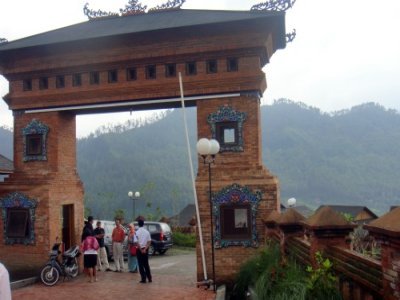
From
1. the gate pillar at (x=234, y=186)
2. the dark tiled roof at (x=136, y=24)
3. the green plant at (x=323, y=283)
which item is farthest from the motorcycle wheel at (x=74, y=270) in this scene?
the green plant at (x=323, y=283)

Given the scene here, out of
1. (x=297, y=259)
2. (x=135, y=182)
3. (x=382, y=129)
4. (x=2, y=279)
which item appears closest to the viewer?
(x=2, y=279)

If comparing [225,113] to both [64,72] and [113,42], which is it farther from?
[64,72]

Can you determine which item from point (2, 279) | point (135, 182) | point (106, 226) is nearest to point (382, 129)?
point (135, 182)

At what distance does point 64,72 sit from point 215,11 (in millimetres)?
4818

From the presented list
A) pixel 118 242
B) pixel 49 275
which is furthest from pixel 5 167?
pixel 49 275

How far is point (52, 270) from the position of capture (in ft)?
40.5

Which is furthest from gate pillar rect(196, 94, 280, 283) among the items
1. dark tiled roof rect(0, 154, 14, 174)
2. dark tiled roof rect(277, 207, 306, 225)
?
dark tiled roof rect(0, 154, 14, 174)

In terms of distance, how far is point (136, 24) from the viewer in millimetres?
14523

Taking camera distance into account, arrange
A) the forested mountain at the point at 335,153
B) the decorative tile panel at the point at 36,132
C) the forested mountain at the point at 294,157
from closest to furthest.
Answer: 1. the decorative tile panel at the point at 36,132
2. the forested mountain at the point at 294,157
3. the forested mountain at the point at 335,153

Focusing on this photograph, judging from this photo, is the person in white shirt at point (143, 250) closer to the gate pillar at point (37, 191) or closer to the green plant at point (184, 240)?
the gate pillar at point (37, 191)

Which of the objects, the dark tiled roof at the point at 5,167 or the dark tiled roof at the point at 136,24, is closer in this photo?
the dark tiled roof at the point at 136,24

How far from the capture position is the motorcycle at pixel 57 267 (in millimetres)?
12312

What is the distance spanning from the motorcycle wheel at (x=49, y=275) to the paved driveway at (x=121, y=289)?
6.6 inches

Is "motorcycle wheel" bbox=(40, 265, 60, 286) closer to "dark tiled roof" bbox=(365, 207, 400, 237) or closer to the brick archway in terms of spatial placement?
the brick archway
